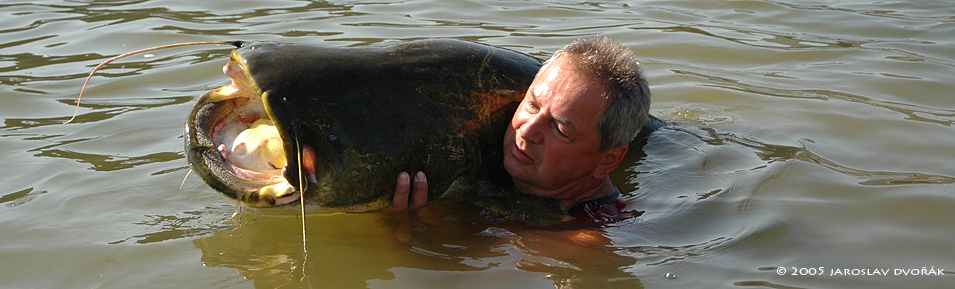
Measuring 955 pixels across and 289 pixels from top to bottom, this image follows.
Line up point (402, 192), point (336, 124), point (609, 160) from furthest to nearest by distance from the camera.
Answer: point (609, 160) < point (402, 192) < point (336, 124)

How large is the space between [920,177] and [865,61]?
2540 mm

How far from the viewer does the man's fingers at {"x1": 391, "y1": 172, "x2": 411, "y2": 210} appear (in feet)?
9.45

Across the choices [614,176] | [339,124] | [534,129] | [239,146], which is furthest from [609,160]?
[239,146]

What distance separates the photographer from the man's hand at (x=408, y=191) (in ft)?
9.46

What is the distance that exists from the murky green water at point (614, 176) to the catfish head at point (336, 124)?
0.32m

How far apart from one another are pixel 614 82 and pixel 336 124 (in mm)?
1176

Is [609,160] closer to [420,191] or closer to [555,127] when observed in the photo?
[555,127]

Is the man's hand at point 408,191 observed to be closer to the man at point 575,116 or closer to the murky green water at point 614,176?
the man at point 575,116

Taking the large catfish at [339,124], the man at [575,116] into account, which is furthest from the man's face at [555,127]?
the large catfish at [339,124]

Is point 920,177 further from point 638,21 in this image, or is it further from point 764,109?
point 638,21

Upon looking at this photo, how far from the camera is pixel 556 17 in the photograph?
7816 mm

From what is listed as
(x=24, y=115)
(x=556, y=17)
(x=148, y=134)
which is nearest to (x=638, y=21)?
(x=556, y=17)

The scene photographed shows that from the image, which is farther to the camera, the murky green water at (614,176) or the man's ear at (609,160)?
the man's ear at (609,160)

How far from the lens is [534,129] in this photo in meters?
3.14
